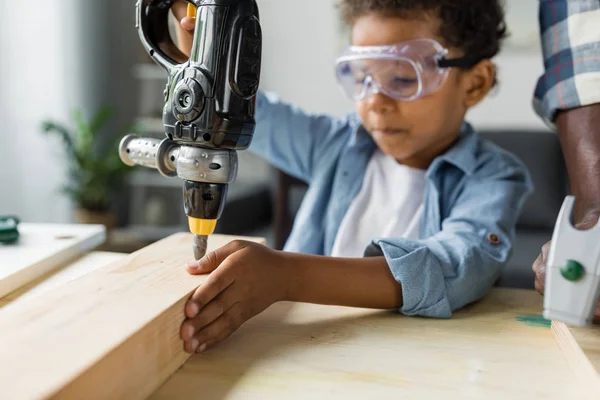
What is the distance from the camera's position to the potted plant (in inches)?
171

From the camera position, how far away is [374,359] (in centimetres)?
77

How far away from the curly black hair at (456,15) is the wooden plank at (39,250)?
754mm

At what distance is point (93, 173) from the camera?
14.4ft

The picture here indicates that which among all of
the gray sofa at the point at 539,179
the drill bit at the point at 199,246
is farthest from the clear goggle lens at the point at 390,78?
the gray sofa at the point at 539,179

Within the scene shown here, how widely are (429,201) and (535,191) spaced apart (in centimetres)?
254

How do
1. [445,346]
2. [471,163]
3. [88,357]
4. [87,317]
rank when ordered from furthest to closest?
1. [471,163]
2. [445,346]
3. [87,317]
4. [88,357]

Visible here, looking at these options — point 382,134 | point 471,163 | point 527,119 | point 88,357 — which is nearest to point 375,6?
point 382,134

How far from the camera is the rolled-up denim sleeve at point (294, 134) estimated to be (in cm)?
158

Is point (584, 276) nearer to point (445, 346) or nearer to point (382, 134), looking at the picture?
point (445, 346)

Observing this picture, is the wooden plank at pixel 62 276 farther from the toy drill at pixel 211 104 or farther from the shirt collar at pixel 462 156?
the shirt collar at pixel 462 156

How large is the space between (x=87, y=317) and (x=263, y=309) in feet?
0.92

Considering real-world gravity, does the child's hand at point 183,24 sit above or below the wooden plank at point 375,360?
above

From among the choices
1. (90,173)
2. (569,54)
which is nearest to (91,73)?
(90,173)

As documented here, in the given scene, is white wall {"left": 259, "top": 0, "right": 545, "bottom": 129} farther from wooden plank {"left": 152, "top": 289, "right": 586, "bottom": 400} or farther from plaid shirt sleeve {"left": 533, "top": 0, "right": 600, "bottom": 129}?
wooden plank {"left": 152, "top": 289, "right": 586, "bottom": 400}
